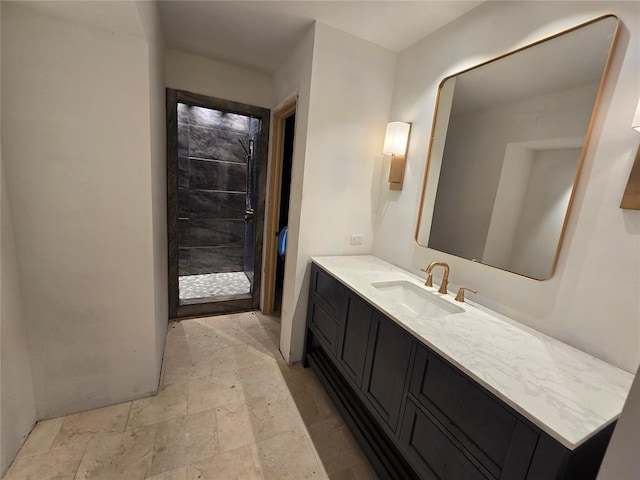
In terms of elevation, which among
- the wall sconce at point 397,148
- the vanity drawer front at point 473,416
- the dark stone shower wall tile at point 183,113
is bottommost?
the vanity drawer front at point 473,416

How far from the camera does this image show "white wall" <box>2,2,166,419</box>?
4.16ft

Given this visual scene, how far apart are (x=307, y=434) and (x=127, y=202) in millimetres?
1700

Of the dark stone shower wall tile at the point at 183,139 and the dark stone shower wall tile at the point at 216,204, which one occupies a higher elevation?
the dark stone shower wall tile at the point at 183,139

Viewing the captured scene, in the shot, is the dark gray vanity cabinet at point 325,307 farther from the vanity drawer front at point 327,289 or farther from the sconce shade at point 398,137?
the sconce shade at point 398,137

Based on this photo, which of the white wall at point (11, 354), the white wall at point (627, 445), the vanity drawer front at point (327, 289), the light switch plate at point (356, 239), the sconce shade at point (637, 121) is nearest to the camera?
the white wall at point (627, 445)

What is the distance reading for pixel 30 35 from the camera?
1.22 metres

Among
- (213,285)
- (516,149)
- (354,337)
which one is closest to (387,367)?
(354,337)

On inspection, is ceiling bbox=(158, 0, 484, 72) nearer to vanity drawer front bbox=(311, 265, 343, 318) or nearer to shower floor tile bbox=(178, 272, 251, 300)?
vanity drawer front bbox=(311, 265, 343, 318)

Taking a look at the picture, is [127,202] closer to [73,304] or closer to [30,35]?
[73,304]

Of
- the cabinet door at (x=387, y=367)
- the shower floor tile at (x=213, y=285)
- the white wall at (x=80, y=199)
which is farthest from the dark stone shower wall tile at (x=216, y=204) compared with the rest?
the cabinet door at (x=387, y=367)

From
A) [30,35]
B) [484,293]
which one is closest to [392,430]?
[484,293]

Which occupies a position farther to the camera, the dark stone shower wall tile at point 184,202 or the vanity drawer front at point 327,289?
the dark stone shower wall tile at point 184,202

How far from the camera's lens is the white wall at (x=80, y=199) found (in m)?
1.27

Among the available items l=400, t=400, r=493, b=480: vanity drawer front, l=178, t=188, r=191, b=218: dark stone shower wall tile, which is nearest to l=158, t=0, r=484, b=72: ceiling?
l=178, t=188, r=191, b=218: dark stone shower wall tile
